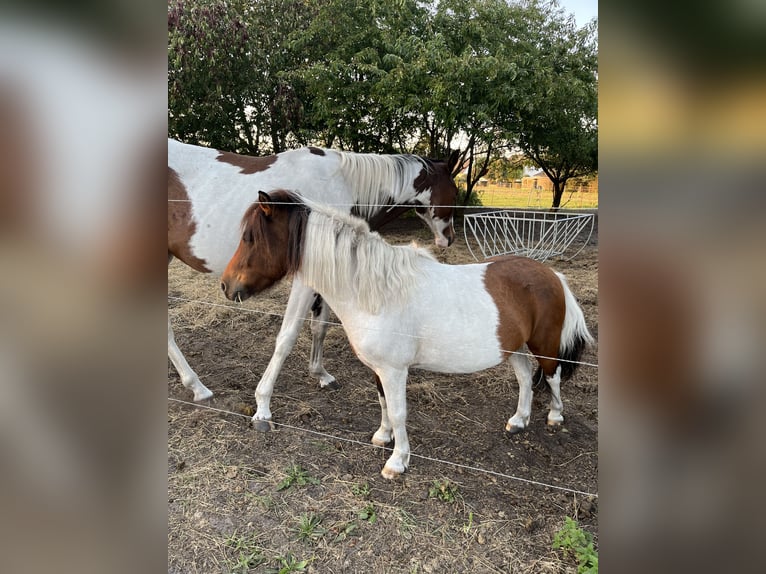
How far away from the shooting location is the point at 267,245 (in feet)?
6.85

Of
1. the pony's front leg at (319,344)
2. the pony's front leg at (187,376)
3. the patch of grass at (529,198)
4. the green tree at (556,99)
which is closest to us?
the patch of grass at (529,198)

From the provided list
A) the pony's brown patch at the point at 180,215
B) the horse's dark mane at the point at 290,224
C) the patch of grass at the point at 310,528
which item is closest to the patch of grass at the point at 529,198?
the horse's dark mane at the point at 290,224

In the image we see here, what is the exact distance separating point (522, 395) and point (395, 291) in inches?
39.4

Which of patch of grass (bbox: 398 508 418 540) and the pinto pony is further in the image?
the pinto pony

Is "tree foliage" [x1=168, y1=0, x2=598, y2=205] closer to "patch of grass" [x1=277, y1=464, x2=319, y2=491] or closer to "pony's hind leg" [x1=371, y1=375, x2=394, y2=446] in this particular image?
"pony's hind leg" [x1=371, y1=375, x2=394, y2=446]

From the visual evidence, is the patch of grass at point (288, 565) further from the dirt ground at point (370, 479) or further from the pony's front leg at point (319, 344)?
the pony's front leg at point (319, 344)

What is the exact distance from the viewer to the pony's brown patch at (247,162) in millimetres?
2943

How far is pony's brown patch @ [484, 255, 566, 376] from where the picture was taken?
212 cm

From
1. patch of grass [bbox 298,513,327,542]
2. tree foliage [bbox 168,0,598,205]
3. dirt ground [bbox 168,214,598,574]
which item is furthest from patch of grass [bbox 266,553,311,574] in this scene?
tree foliage [bbox 168,0,598,205]

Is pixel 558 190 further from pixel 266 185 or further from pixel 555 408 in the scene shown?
pixel 266 185

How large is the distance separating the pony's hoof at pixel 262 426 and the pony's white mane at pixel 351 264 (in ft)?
3.53

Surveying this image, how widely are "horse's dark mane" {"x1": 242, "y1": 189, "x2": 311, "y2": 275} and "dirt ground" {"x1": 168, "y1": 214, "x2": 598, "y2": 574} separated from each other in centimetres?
31
